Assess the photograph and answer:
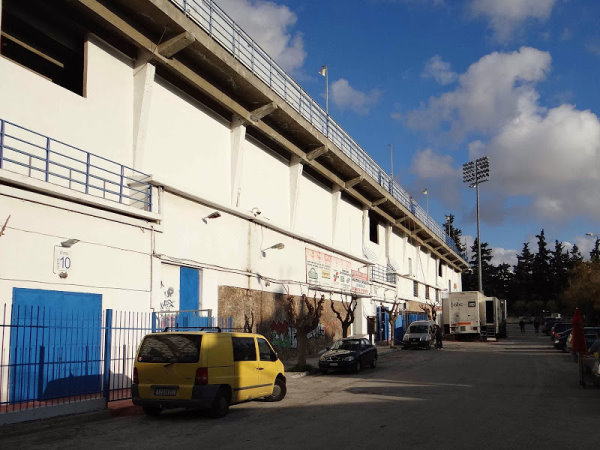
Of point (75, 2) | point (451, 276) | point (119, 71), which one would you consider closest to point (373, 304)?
point (119, 71)

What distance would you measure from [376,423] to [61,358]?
24.0 feet

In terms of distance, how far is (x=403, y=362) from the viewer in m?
27.7

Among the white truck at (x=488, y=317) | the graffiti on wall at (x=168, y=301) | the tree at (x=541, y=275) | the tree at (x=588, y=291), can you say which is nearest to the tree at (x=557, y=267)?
the tree at (x=541, y=275)

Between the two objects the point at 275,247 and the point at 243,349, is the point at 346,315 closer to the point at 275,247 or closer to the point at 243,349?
the point at 275,247

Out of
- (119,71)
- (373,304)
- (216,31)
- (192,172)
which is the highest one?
(216,31)

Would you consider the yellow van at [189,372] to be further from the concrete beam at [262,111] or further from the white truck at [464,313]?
the white truck at [464,313]

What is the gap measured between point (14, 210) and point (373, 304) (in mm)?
31059

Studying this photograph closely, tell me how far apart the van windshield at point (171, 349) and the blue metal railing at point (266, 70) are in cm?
1169

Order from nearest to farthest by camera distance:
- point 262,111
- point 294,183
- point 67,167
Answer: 1. point 67,167
2. point 262,111
3. point 294,183

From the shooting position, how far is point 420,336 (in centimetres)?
3722

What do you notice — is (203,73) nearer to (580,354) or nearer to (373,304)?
(580,354)

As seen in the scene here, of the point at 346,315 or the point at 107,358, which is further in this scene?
the point at 346,315

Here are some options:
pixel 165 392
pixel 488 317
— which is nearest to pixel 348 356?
pixel 165 392

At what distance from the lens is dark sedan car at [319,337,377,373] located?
2250 centimetres
